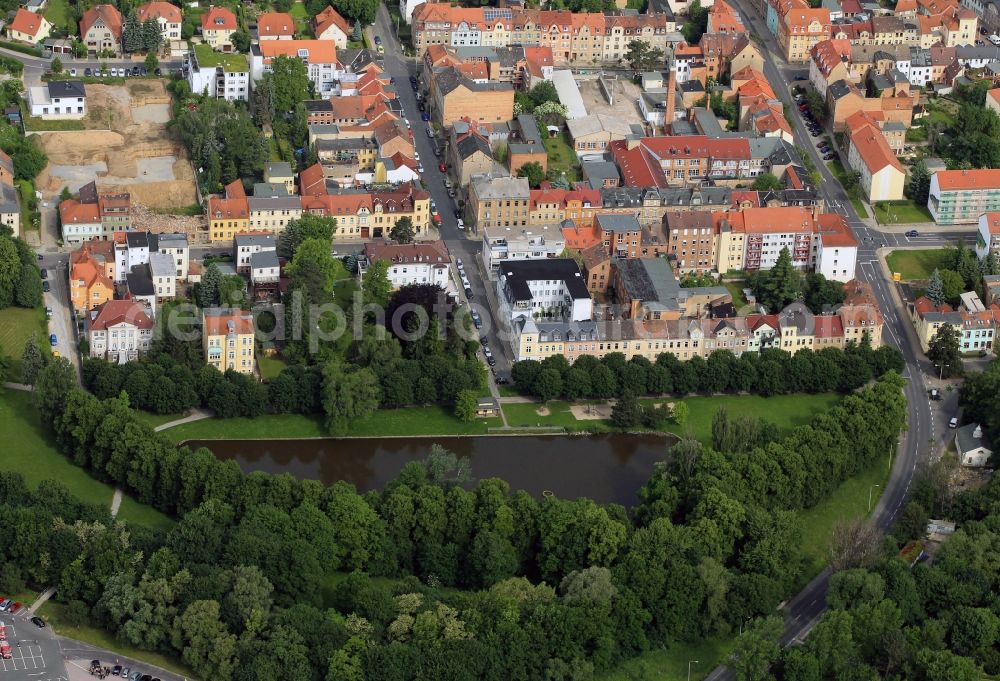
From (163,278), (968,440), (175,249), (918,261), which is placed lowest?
(968,440)

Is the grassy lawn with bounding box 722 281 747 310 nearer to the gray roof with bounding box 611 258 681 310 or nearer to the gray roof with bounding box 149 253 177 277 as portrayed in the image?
the gray roof with bounding box 611 258 681 310

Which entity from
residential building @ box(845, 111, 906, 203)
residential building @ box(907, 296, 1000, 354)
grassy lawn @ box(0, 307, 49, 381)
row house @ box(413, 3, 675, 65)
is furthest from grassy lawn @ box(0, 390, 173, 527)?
residential building @ box(845, 111, 906, 203)

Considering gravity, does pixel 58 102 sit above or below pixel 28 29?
below

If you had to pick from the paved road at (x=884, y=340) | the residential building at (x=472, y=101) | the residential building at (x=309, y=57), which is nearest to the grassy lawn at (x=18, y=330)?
the residential building at (x=309, y=57)

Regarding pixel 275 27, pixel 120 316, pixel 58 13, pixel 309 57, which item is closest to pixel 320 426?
pixel 120 316

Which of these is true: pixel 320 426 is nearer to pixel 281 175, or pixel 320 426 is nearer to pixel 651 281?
pixel 651 281

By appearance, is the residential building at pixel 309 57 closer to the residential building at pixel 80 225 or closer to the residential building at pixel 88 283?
the residential building at pixel 80 225

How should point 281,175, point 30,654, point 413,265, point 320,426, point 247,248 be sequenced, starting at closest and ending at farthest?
point 30,654 → point 320,426 → point 413,265 → point 247,248 → point 281,175
